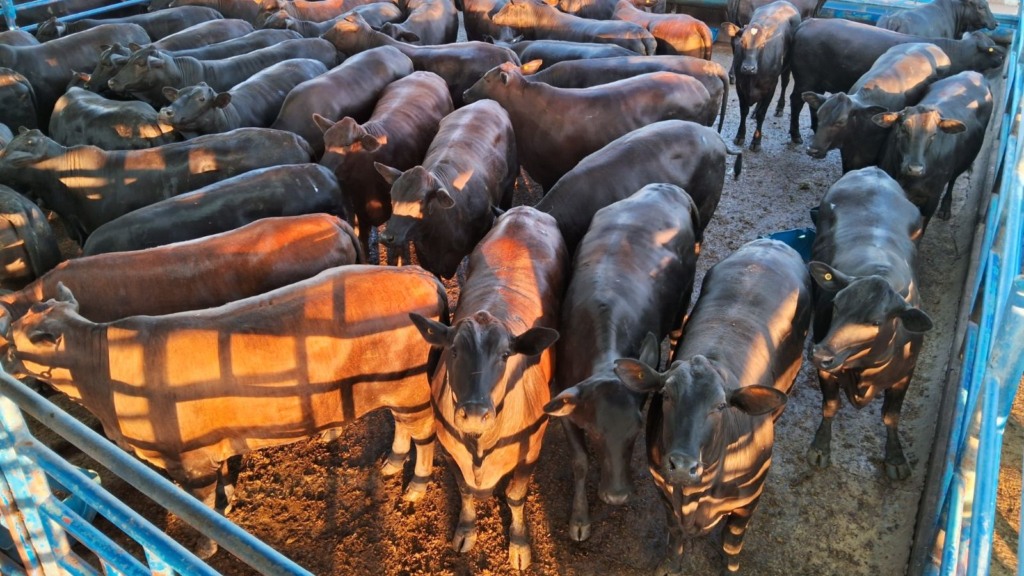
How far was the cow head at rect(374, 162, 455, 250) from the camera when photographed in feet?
20.6

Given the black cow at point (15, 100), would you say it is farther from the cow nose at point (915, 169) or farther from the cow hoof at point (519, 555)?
the cow nose at point (915, 169)

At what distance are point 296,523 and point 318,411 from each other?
0.95 meters

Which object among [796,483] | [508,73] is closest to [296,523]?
[796,483]

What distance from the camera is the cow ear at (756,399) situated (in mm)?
3887

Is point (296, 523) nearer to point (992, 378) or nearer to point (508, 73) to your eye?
point (992, 378)

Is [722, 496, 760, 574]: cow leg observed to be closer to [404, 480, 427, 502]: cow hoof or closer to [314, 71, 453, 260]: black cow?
[404, 480, 427, 502]: cow hoof

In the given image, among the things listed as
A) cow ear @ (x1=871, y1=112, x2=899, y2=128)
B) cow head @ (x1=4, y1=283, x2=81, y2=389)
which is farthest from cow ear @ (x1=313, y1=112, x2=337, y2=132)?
cow ear @ (x1=871, y1=112, x2=899, y2=128)

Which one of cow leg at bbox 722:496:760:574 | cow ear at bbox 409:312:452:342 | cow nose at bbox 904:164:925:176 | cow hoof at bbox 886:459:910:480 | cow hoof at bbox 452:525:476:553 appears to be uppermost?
cow ear at bbox 409:312:452:342

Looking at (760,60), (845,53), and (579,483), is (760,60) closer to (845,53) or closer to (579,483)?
(845,53)

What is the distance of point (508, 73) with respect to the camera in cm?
863

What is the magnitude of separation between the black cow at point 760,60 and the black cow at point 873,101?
4.26ft

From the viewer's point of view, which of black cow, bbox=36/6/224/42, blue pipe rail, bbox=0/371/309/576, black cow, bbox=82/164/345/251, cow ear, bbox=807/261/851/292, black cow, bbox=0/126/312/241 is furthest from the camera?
black cow, bbox=36/6/224/42

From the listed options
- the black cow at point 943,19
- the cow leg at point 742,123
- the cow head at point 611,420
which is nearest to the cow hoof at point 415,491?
the cow head at point 611,420

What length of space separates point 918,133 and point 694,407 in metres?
5.08
